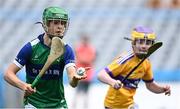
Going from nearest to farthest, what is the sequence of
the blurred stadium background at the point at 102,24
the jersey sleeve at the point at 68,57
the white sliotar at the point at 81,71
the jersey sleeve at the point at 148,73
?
the white sliotar at the point at 81,71 < the jersey sleeve at the point at 68,57 < the jersey sleeve at the point at 148,73 < the blurred stadium background at the point at 102,24

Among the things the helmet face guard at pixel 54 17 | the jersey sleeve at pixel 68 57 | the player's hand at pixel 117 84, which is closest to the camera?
the helmet face guard at pixel 54 17

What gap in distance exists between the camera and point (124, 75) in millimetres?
9523

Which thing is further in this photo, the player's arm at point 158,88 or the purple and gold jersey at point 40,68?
the player's arm at point 158,88

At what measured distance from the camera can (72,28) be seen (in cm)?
2045

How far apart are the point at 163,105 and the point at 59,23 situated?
6189 millimetres

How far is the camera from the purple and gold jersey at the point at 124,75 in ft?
31.1

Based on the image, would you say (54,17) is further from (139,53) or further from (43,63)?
(139,53)

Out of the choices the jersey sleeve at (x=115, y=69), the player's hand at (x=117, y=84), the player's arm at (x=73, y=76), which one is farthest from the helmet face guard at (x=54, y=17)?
the jersey sleeve at (x=115, y=69)

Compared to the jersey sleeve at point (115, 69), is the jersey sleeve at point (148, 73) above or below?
below

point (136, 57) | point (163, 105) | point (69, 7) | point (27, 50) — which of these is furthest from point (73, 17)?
point (27, 50)

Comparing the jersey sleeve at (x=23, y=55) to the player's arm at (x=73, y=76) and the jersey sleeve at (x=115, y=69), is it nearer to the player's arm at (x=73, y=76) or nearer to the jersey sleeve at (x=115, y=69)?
the player's arm at (x=73, y=76)

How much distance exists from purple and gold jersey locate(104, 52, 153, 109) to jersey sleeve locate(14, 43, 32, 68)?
147 centimetres

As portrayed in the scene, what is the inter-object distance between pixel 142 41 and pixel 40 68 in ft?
5.77

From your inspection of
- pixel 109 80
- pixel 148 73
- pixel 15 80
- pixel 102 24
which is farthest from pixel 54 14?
pixel 102 24
